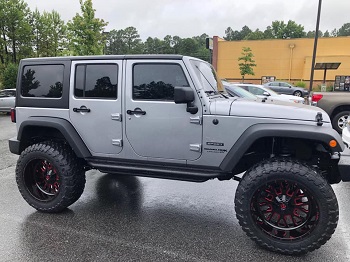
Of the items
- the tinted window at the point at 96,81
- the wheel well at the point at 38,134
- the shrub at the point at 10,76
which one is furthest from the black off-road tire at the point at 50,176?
the shrub at the point at 10,76

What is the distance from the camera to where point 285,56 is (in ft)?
136

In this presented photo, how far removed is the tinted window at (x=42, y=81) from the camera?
404 cm

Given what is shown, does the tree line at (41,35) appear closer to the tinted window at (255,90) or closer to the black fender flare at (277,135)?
the tinted window at (255,90)

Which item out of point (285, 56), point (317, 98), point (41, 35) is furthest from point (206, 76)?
point (285, 56)

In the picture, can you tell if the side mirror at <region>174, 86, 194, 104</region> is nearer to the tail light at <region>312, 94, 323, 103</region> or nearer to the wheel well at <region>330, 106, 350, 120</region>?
the wheel well at <region>330, 106, 350, 120</region>

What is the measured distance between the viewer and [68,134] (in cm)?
390

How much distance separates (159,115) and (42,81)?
5.77ft

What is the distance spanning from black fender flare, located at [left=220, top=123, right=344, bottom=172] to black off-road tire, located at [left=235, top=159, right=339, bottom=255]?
25 cm

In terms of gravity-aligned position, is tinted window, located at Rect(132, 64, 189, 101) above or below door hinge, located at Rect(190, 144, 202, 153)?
above

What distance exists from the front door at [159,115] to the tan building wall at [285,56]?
130ft

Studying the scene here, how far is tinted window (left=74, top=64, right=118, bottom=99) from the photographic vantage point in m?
3.81

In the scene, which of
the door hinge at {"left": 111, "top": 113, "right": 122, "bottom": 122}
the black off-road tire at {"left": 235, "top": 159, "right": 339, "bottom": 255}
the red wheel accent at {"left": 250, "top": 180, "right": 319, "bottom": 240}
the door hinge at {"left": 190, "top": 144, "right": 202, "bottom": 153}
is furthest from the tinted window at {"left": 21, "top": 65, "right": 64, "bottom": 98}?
the red wheel accent at {"left": 250, "top": 180, "right": 319, "bottom": 240}

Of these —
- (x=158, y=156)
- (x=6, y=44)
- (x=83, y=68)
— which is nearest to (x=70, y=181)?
(x=158, y=156)

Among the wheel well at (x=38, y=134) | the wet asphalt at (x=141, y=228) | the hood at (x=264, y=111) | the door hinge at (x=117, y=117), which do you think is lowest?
the wet asphalt at (x=141, y=228)
